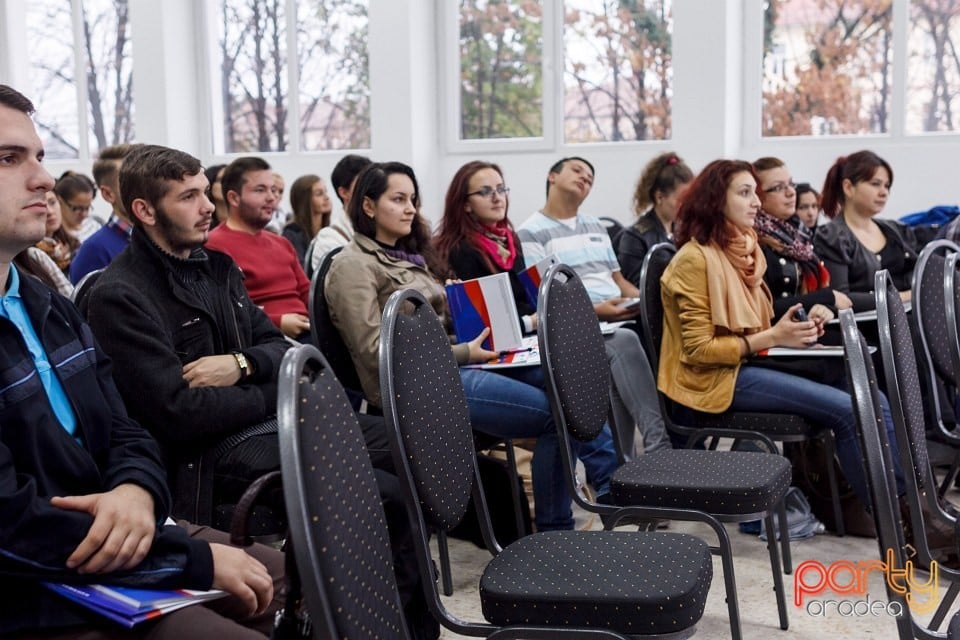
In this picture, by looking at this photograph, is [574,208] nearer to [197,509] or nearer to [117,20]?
[197,509]

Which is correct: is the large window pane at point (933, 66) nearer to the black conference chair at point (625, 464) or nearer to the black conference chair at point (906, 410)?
the black conference chair at point (625, 464)

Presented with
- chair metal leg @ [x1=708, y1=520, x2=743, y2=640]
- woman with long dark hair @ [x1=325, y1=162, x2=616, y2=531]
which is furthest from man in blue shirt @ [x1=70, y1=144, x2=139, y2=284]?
chair metal leg @ [x1=708, y1=520, x2=743, y2=640]

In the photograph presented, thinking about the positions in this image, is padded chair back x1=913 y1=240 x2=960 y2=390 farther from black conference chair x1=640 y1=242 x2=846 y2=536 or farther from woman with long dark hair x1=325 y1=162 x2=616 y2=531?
woman with long dark hair x1=325 y1=162 x2=616 y2=531

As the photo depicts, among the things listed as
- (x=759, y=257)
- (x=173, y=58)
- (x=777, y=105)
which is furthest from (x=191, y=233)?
(x=173, y=58)

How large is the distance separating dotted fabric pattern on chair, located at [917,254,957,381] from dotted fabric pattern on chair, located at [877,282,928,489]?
691 millimetres

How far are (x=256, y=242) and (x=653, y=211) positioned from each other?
187cm

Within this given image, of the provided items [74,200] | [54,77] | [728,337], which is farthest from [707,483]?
[54,77]

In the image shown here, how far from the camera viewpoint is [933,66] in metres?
5.57

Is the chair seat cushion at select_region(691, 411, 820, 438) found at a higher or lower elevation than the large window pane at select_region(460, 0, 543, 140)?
lower

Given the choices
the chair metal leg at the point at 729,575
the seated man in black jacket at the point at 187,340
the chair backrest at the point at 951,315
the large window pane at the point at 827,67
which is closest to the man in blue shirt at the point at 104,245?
the seated man in black jacket at the point at 187,340

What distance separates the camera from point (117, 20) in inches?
299

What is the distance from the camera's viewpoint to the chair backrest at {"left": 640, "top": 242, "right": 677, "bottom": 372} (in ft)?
9.62

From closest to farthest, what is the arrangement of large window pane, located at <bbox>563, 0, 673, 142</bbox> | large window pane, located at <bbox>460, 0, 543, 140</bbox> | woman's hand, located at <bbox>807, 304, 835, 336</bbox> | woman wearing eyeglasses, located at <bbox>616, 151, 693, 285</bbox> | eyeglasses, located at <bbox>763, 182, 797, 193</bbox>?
woman's hand, located at <bbox>807, 304, 835, 336</bbox>
eyeglasses, located at <bbox>763, 182, 797, 193</bbox>
woman wearing eyeglasses, located at <bbox>616, 151, 693, 285</bbox>
large window pane, located at <bbox>563, 0, 673, 142</bbox>
large window pane, located at <bbox>460, 0, 543, 140</bbox>

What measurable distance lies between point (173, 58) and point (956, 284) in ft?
19.6
